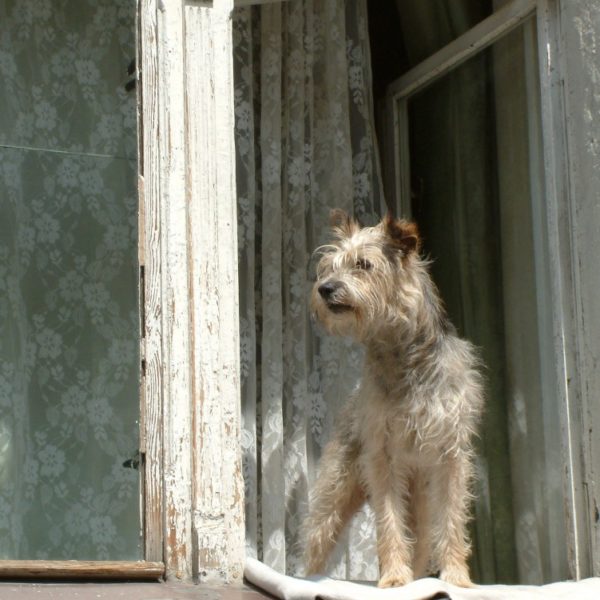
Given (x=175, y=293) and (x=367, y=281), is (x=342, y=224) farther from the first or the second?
(x=175, y=293)

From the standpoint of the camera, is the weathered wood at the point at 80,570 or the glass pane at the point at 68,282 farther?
the glass pane at the point at 68,282

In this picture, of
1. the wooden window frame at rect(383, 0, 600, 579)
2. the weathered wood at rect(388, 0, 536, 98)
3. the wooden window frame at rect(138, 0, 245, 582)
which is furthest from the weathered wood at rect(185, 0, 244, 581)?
the weathered wood at rect(388, 0, 536, 98)

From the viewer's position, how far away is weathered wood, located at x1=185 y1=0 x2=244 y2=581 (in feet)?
14.7

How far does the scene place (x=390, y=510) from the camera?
4887 mm

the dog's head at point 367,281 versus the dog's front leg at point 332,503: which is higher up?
the dog's head at point 367,281

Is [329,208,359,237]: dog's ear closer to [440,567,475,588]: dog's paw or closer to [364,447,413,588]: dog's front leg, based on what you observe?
[364,447,413,588]: dog's front leg

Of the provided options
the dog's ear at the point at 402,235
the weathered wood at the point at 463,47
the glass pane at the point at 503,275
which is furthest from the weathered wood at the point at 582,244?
the dog's ear at the point at 402,235

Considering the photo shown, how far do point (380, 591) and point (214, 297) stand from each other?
43.7 inches

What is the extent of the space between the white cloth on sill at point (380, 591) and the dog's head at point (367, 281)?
3.06 ft

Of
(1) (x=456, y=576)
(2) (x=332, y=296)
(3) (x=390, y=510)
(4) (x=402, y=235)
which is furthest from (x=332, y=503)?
(4) (x=402, y=235)

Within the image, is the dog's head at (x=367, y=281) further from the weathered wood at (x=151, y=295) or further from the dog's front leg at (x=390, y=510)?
the weathered wood at (x=151, y=295)

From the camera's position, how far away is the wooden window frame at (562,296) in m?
5.02

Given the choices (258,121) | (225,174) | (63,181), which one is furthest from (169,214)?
(258,121)

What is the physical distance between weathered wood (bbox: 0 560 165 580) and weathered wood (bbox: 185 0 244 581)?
179 mm
